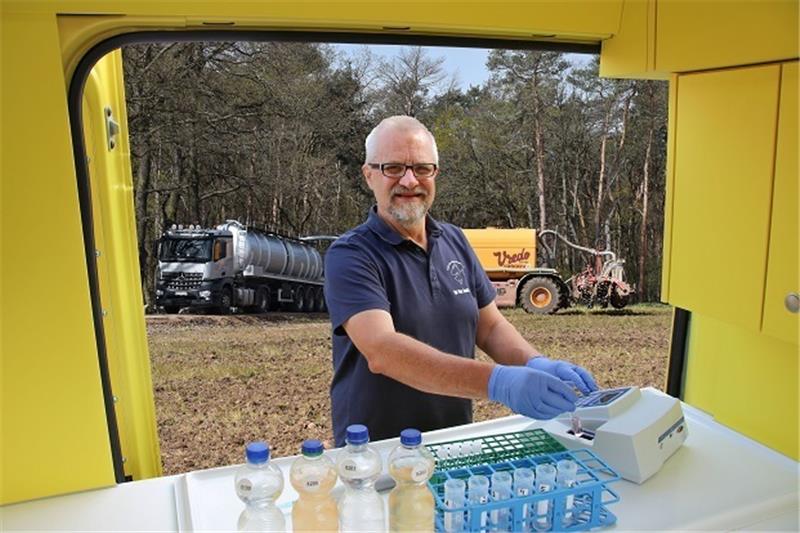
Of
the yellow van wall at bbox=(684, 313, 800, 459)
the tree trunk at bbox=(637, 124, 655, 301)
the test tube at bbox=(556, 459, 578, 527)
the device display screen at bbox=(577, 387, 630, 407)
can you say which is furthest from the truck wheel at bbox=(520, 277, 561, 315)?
the test tube at bbox=(556, 459, 578, 527)

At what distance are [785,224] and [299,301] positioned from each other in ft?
25.8

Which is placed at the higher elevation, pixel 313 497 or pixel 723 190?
pixel 723 190

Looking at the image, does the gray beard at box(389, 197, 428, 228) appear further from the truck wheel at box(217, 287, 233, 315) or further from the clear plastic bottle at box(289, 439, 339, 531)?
the truck wheel at box(217, 287, 233, 315)

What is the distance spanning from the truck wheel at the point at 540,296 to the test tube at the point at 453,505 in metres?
7.25

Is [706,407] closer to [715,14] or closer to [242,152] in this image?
[715,14]

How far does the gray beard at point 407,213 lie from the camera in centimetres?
181

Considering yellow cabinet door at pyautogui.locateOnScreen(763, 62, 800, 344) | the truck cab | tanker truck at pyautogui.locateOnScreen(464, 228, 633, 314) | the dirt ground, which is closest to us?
yellow cabinet door at pyautogui.locateOnScreen(763, 62, 800, 344)

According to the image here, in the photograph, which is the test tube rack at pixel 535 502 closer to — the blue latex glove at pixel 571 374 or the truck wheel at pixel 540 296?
the blue latex glove at pixel 571 374

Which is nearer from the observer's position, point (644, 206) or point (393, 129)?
point (393, 129)

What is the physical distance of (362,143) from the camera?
8898 mm

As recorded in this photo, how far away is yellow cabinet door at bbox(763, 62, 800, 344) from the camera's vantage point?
126 cm

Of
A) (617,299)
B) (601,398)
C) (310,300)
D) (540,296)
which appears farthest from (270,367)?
(601,398)

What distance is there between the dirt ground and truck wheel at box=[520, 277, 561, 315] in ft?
0.43

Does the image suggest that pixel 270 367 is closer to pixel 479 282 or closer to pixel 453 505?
pixel 479 282
